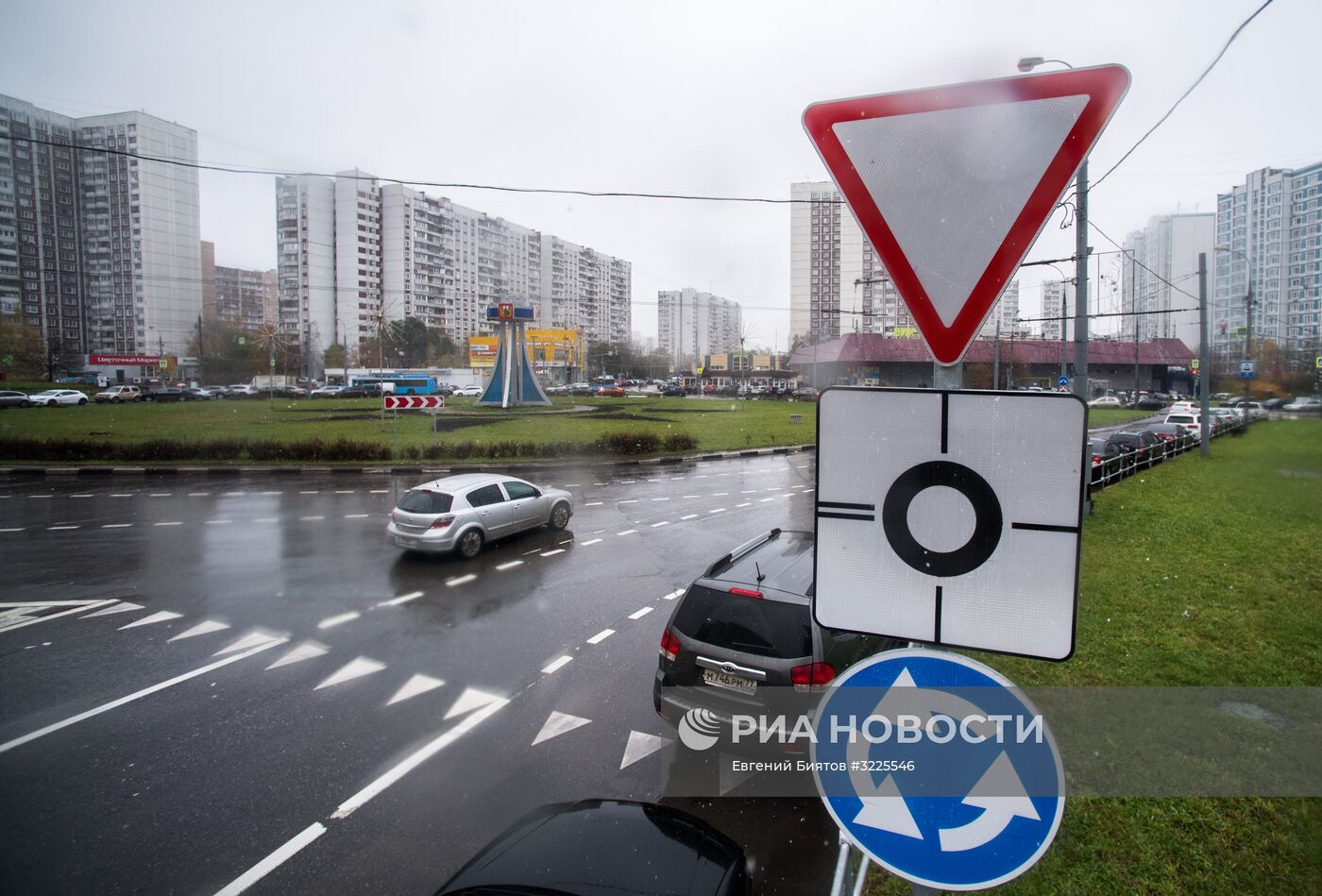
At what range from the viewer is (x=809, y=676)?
514 centimetres

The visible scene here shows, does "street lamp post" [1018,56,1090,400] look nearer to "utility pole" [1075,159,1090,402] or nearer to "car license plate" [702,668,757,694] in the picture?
"utility pole" [1075,159,1090,402]

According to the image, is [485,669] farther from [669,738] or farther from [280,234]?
[280,234]

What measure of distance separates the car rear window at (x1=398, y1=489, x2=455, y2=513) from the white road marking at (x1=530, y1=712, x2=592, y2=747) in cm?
658

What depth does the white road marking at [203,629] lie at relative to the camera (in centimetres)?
827

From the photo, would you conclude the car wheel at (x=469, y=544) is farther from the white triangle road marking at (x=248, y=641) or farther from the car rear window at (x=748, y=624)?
the car rear window at (x=748, y=624)

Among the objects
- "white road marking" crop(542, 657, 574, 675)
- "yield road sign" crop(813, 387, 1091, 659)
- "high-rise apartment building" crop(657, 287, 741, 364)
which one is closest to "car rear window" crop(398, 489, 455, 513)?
"white road marking" crop(542, 657, 574, 675)

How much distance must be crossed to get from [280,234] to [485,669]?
9562 centimetres

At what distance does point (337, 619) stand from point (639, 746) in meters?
5.22

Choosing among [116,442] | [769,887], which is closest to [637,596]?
[769,887]

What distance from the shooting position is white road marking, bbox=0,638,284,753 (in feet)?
19.2

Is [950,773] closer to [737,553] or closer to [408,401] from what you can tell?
[737,553]

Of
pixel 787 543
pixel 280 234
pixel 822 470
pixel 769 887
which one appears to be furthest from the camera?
pixel 280 234

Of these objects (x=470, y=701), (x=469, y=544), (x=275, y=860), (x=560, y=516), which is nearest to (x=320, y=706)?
A: (x=470, y=701)

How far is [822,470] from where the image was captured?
5.36ft
